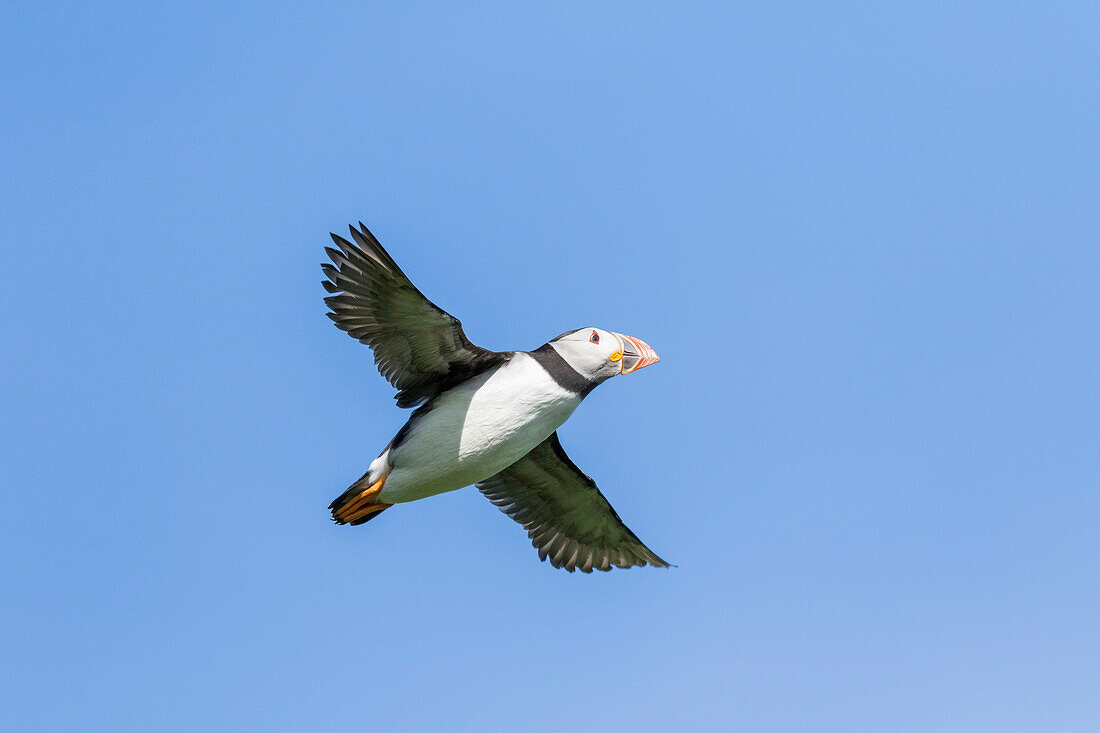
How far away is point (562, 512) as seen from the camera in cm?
1435

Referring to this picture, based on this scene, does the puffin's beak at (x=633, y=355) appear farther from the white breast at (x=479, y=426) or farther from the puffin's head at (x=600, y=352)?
the white breast at (x=479, y=426)

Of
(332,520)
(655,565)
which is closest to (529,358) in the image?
(332,520)

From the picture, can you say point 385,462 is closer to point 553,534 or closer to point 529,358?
point 529,358

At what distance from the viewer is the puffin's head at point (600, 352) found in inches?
482

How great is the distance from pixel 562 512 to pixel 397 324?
3369 millimetres

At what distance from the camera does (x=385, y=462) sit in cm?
1214

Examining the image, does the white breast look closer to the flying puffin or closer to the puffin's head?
the flying puffin

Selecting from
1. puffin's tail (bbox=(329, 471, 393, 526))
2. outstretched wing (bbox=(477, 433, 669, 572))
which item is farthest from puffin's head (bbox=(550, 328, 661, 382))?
puffin's tail (bbox=(329, 471, 393, 526))

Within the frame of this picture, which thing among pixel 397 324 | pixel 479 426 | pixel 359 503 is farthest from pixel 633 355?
pixel 359 503

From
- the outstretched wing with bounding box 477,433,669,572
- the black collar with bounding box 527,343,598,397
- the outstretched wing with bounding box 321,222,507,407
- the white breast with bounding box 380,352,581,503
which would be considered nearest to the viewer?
the outstretched wing with bounding box 321,222,507,407

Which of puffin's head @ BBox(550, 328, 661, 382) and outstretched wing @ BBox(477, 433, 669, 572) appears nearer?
puffin's head @ BBox(550, 328, 661, 382)

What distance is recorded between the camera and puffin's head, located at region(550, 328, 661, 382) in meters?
12.2

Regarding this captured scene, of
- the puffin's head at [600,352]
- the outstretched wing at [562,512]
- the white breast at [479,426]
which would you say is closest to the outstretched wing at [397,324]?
the white breast at [479,426]

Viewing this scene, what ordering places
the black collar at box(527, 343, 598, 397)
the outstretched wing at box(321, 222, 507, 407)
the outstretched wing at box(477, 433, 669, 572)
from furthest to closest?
the outstretched wing at box(477, 433, 669, 572)
the black collar at box(527, 343, 598, 397)
the outstretched wing at box(321, 222, 507, 407)
